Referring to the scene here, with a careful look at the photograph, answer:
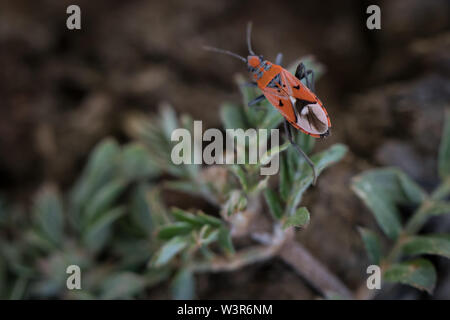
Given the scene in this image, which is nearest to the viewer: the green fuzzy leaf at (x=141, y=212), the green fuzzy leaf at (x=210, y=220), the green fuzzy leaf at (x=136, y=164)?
the green fuzzy leaf at (x=210, y=220)

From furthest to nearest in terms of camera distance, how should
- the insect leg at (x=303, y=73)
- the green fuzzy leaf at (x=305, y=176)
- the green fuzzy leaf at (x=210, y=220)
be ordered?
the insect leg at (x=303, y=73) → the green fuzzy leaf at (x=210, y=220) → the green fuzzy leaf at (x=305, y=176)

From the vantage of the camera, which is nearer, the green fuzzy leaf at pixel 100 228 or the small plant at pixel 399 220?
the small plant at pixel 399 220

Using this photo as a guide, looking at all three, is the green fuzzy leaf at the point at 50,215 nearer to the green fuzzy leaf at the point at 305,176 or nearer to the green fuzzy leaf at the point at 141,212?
the green fuzzy leaf at the point at 141,212

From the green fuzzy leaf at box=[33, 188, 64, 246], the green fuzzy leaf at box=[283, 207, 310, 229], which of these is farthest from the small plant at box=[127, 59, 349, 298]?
the green fuzzy leaf at box=[33, 188, 64, 246]

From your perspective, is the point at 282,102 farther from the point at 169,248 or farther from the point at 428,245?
the point at 428,245

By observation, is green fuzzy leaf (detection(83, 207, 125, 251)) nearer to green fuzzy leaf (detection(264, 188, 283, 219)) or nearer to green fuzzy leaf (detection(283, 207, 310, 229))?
green fuzzy leaf (detection(264, 188, 283, 219))

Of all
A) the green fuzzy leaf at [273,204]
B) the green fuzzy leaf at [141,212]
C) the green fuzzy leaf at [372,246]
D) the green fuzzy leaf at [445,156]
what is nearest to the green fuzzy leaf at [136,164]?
the green fuzzy leaf at [141,212]

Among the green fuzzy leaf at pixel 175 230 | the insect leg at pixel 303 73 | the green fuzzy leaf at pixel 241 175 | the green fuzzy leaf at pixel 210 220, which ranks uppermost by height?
the insect leg at pixel 303 73

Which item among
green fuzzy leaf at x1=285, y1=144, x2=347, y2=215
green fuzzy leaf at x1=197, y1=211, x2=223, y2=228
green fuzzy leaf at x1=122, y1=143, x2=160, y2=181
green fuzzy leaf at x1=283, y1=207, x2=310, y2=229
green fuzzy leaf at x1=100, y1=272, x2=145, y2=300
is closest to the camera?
green fuzzy leaf at x1=283, y1=207, x2=310, y2=229
